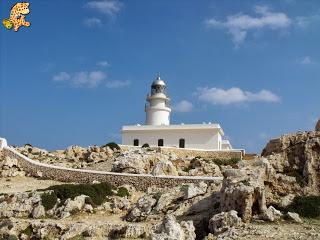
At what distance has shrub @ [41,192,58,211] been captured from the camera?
891 inches

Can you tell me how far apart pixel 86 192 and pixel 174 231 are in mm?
9123

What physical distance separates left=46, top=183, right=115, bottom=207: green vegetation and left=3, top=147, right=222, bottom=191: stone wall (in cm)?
202

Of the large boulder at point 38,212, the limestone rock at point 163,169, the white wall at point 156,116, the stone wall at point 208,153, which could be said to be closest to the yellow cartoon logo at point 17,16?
the large boulder at point 38,212

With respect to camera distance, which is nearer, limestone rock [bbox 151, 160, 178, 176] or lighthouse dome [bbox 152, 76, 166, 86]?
limestone rock [bbox 151, 160, 178, 176]

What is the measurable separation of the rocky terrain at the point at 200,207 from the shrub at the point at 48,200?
45mm

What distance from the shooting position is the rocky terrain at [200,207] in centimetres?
1644

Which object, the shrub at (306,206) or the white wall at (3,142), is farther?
the white wall at (3,142)

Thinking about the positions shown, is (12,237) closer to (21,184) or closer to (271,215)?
(271,215)

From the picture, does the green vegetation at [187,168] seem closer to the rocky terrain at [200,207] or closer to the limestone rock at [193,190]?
the rocky terrain at [200,207]

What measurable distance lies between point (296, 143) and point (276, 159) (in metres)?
1.21

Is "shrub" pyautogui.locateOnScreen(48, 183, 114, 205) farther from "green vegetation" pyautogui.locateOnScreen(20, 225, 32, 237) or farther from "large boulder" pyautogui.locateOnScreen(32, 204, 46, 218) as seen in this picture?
"green vegetation" pyautogui.locateOnScreen(20, 225, 32, 237)

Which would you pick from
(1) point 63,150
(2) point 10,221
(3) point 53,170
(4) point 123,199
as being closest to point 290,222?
(4) point 123,199

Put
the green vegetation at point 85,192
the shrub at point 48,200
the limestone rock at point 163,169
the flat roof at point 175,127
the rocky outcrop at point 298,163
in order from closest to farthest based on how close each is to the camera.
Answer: the rocky outcrop at point 298,163 < the shrub at point 48,200 < the green vegetation at point 85,192 < the limestone rock at point 163,169 < the flat roof at point 175,127

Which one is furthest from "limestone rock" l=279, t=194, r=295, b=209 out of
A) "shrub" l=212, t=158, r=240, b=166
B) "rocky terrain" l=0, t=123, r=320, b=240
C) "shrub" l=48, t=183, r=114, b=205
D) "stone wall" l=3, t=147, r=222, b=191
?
"shrub" l=212, t=158, r=240, b=166
